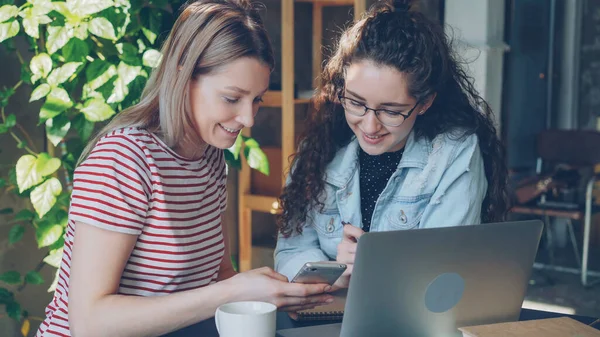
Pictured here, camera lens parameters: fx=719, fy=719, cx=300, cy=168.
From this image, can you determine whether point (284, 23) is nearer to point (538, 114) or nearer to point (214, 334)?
point (214, 334)

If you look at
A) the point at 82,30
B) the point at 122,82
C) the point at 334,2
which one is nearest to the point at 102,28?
the point at 82,30

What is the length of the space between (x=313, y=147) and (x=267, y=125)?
1.35 m

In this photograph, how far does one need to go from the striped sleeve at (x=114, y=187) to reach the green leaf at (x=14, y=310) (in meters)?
1.11

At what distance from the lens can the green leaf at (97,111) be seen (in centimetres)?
216

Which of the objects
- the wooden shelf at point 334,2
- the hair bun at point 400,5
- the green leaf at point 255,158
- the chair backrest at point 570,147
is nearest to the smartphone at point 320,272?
the hair bun at point 400,5

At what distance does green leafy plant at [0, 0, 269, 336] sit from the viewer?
213 cm

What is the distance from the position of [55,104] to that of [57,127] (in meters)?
0.07

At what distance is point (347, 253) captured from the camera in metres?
1.53

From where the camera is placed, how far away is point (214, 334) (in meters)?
1.34

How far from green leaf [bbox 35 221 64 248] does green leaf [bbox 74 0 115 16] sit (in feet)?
2.17

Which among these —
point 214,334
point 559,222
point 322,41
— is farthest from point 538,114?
point 214,334

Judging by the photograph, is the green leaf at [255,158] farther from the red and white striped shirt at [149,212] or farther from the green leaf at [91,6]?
the red and white striped shirt at [149,212]

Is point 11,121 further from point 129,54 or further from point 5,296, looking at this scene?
point 5,296

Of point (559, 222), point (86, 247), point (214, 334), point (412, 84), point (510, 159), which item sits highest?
point (412, 84)
